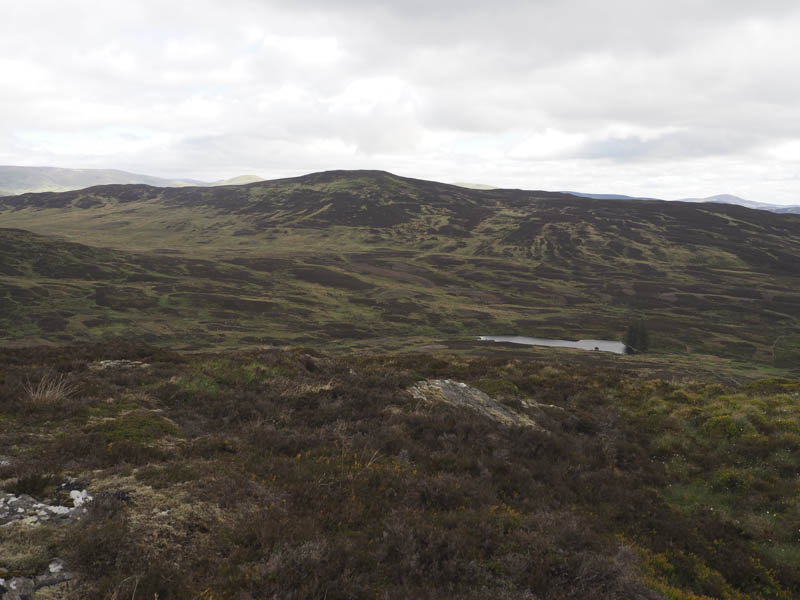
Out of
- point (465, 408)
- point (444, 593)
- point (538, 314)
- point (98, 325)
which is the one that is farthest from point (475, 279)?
point (444, 593)

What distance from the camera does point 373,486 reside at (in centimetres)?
877

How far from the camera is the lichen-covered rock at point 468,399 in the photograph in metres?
15.0

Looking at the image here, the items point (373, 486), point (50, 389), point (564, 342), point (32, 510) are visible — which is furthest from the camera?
point (564, 342)

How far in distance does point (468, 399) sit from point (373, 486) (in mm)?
7697

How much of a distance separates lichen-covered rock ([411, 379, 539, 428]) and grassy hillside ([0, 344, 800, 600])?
25 centimetres

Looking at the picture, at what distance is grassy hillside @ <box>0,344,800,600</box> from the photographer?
5.95 meters

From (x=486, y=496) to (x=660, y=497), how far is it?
217 inches

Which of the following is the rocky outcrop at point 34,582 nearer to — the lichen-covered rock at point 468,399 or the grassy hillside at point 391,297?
the lichen-covered rock at point 468,399

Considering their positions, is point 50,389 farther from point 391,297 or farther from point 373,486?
point 391,297

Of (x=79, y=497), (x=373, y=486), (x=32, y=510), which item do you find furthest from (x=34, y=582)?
(x=373, y=486)

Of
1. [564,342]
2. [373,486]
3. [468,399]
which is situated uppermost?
[373,486]

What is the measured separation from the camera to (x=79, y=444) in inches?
345

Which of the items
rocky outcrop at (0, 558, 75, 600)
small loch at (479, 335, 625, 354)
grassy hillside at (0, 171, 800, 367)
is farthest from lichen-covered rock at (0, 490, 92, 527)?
small loch at (479, 335, 625, 354)

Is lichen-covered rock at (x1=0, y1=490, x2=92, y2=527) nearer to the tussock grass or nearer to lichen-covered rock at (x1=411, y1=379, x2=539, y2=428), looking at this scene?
the tussock grass
